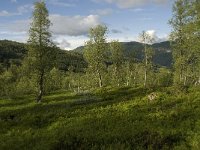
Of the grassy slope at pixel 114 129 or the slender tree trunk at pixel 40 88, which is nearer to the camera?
the grassy slope at pixel 114 129

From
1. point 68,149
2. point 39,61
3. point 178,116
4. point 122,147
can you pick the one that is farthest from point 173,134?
point 39,61

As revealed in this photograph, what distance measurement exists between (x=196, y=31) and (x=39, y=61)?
29.9 m

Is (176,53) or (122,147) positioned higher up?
(176,53)

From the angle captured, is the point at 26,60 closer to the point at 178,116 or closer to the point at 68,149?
the point at 178,116

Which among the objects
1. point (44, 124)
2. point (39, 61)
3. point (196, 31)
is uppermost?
point (196, 31)

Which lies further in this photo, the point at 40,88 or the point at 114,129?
the point at 40,88

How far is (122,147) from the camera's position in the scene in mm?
16047

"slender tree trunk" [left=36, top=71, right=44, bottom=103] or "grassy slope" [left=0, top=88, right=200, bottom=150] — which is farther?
"slender tree trunk" [left=36, top=71, right=44, bottom=103]

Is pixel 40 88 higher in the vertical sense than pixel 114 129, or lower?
higher

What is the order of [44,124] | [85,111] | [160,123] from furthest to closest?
1. [85,111]
2. [44,124]
3. [160,123]

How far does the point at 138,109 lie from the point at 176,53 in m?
50.1

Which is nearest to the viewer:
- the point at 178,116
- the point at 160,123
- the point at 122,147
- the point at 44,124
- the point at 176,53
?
the point at 122,147

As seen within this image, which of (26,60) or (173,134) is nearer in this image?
(173,134)

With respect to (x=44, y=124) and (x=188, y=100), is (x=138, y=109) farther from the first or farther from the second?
(x=44, y=124)
